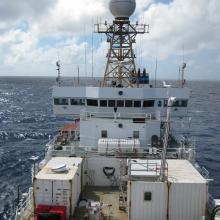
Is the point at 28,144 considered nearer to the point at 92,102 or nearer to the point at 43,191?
the point at 92,102

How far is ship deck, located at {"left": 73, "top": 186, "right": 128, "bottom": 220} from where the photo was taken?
21094 mm

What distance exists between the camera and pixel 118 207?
22438 mm

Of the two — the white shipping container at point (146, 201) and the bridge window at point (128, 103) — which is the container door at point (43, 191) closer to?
the white shipping container at point (146, 201)

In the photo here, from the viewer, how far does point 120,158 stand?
2659 cm

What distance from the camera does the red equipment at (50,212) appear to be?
18703mm

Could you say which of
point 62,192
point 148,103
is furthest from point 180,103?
point 62,192

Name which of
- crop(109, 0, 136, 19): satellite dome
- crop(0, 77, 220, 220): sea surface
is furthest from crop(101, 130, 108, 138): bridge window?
→ crop(109, 0, 136, 19): satellite dome

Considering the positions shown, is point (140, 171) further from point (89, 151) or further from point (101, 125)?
point (101, 125)

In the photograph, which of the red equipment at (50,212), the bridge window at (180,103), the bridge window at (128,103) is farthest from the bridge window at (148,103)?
the red equipment at (50,212)

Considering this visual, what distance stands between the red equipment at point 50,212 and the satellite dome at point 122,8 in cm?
2072

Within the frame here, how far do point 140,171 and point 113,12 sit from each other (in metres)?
18.8

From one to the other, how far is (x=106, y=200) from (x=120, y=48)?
16227 mm

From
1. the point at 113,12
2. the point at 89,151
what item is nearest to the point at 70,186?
the point at 89,151

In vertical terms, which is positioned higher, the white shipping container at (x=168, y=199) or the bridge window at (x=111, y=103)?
the bridge window at (x=111, y=103)
